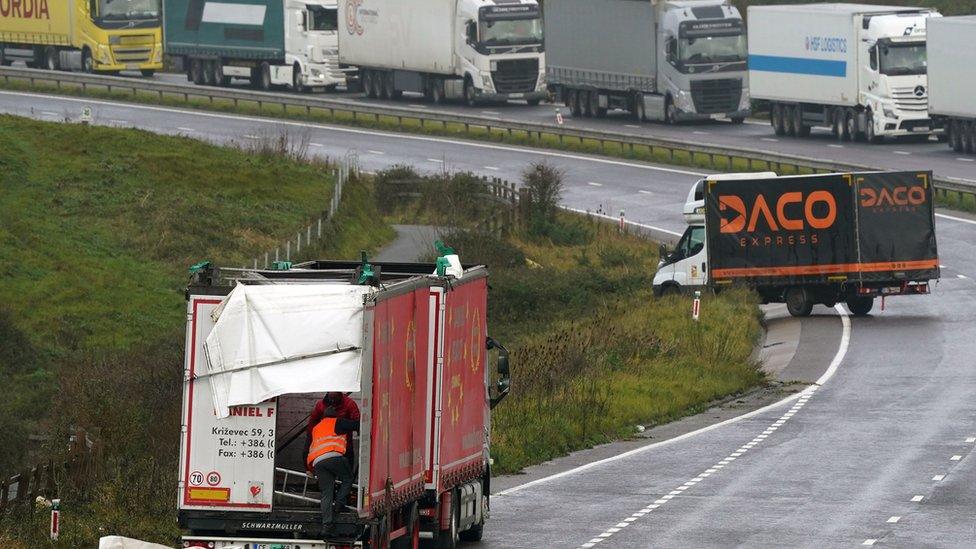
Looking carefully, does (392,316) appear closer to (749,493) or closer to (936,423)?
(749,493)

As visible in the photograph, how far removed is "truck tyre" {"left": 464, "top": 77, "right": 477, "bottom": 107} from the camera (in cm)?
7675

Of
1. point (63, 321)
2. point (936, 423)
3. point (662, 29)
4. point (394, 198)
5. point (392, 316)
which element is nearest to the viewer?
point (392, 316)

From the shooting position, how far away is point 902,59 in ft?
208

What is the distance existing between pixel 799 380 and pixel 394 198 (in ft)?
81.1

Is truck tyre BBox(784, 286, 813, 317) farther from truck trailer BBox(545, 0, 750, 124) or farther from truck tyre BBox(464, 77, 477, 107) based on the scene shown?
truck tyre BBox(464, 77, 477, 107)

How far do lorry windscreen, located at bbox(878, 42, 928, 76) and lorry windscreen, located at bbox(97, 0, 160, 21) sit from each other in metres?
35.1

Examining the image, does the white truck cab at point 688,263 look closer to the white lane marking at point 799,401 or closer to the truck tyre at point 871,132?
the white lane marking at point 799,401

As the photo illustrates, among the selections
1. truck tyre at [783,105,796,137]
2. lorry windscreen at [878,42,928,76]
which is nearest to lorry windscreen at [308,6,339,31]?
truck tyre at [783,105,796,137]

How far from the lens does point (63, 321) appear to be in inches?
1613

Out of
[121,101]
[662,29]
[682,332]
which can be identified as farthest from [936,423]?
[121,101]

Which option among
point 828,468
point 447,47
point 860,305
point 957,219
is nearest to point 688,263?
point 860,305

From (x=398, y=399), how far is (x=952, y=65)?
4623 cm

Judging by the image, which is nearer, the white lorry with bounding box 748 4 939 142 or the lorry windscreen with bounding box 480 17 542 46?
the white lorry with bounding box 748 4 939 142

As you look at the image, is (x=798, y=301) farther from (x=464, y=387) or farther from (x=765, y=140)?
(x=765, y=140)
